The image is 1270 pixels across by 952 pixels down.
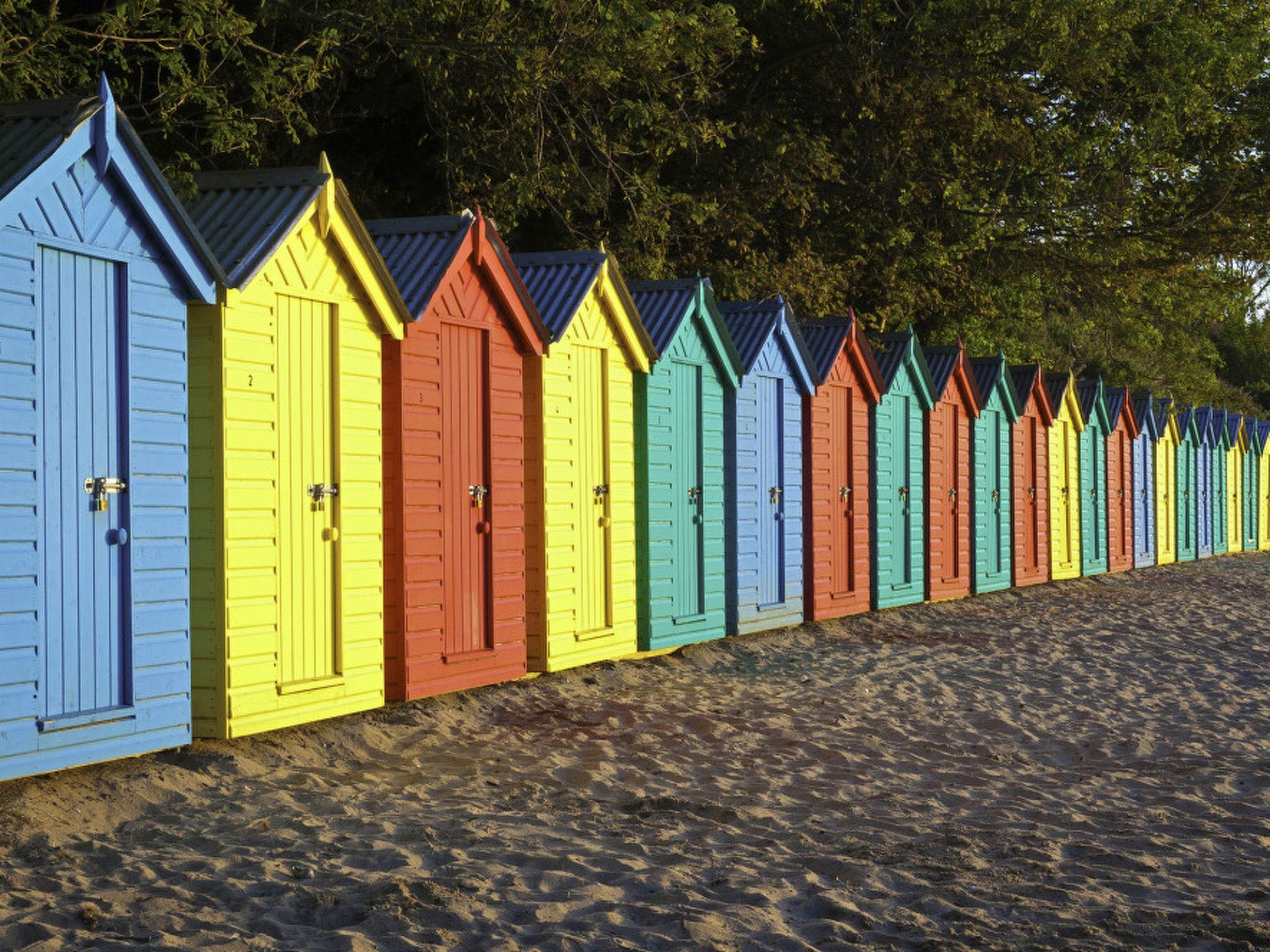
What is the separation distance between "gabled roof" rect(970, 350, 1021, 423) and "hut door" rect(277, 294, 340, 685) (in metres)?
11.9

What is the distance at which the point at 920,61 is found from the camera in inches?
834

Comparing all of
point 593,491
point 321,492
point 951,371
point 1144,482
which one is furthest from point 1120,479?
point 321,492

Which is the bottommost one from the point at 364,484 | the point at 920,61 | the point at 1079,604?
the point at 1079,604

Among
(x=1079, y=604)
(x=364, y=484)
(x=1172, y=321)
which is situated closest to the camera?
(x=364, y=484)

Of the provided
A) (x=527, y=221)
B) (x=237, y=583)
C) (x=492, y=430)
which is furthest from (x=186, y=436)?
(x=527, y=221)

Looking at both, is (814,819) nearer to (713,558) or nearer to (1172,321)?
(713,558)

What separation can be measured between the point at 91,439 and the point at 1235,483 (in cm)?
3065

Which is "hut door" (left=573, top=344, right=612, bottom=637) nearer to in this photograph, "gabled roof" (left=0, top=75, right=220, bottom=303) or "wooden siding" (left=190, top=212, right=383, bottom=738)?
"wooden siding" (left=190, top=212, right=383, bottom=738)

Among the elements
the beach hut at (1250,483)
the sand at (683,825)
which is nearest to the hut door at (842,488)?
the sand at (683,825)

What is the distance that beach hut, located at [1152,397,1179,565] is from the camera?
28062 millimetres

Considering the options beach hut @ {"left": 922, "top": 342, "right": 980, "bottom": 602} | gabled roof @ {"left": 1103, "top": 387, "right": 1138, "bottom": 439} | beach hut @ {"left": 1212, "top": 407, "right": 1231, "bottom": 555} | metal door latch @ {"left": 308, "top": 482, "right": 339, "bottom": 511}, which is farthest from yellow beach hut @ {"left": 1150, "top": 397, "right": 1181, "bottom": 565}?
metal door latch @ {"left": 308, "top": 482, "right": 339, "bottom": 511}

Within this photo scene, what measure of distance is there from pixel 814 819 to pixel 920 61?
15879mm

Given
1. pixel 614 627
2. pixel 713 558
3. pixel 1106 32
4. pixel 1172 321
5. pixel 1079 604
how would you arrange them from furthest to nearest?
pixel 1172 321
pixel 1106 32
pixel 1079 604
pixel 713 558
pixel 614 627

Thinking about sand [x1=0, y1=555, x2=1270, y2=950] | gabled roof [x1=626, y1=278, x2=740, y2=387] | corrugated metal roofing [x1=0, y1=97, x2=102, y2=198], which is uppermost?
corrugated metal roofing [x1=0, y1=97, x2=102, y2=198]
